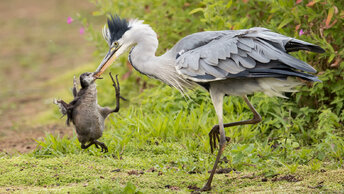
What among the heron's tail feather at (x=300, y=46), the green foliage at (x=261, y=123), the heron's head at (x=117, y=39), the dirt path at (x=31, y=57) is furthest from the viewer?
the dirt path at (x=31, y=57)

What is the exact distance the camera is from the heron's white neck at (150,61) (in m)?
4.93

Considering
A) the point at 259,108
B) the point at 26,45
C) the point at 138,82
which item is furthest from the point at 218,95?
the point at 26,45

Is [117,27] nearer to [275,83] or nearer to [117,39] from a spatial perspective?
[117,39]

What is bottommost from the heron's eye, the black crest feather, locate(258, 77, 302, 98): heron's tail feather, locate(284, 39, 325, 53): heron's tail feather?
locate(258, 77, 302, 98): heron's tail feather

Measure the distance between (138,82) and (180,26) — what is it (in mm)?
1290

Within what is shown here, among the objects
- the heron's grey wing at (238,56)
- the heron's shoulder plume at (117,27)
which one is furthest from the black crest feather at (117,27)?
the heron's grey wing at (238,56)

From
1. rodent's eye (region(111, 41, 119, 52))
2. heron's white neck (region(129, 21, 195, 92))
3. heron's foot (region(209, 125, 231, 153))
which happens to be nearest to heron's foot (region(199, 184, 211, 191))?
heron's foot (region(209, 125, 231, 153))

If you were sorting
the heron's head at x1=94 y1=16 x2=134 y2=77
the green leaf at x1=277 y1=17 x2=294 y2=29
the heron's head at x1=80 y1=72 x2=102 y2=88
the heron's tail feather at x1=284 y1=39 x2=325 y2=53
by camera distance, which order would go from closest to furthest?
the heron's tail feather at x1=284 y1=39 x2=325 y2=53 → the heron's head at x1=80 y1=72 x2=102 y2=88 → the heron's head at x1=94 y1=16 x2=134 y2=77 → the green leaf at x1=277 y1=17 x2=294 y2=29

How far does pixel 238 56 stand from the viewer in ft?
14.9

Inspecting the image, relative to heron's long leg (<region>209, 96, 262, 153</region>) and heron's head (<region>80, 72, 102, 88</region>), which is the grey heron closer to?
heron's long leg (<region>209, 96, 262, 153</region>)

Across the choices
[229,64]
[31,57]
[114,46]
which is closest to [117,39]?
[114,46]

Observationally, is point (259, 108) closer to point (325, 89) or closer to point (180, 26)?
point (325, 89)

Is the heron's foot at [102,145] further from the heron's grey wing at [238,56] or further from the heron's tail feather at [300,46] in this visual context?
the heron's tail feather at [300,46]

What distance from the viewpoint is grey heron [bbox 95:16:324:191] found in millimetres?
4473
